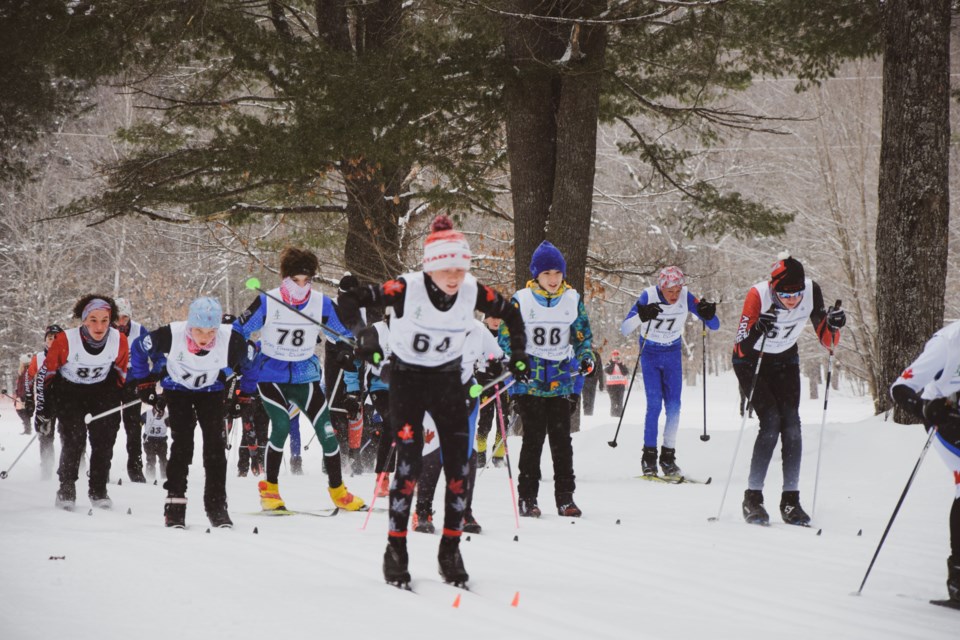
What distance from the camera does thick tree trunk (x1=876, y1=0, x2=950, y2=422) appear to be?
395 inches

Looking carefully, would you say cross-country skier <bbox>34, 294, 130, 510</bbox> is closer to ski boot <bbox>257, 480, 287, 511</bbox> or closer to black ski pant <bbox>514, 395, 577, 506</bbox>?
ski boot <bbox>257, 480, 287, 511</bbox>

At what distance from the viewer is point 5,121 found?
1341cm

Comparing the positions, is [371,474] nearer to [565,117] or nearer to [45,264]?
[565,117]

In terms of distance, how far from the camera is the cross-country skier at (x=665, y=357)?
9820 millimetres

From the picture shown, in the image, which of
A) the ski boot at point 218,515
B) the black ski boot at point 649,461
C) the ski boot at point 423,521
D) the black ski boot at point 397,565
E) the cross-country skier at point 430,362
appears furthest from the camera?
the black ski boot at point 649,461

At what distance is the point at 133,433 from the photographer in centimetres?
1067

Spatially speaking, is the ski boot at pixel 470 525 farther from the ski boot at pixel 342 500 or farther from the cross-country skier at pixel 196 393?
the cross-country skier at pixel 196 393

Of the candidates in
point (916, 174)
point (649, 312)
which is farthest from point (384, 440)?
point (916, 174)

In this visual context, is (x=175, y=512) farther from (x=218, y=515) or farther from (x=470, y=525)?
(x=470, y=525)

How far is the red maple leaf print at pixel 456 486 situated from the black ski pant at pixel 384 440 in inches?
95.3

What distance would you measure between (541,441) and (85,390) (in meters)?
3.99

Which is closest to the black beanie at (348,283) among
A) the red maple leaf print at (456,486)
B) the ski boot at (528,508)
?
the red maple leaf print at (456,486)

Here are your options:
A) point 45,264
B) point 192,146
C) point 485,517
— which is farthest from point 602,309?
point 485,517

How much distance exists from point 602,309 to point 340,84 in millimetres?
32365
